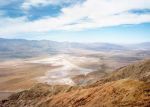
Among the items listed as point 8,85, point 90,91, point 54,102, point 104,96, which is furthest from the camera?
point 8,85

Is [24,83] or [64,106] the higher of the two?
[64,106]

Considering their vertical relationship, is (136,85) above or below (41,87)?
above

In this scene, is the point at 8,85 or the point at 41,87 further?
the point at 8,85

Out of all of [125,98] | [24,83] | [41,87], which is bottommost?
[24,83]

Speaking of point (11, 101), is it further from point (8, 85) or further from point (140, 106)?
point (8, 85)

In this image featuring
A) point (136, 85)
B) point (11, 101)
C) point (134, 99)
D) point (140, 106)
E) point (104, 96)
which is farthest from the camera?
point (11, 101)

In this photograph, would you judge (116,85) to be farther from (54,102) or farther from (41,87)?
(41,87)

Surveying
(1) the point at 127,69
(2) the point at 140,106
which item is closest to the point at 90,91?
(2) the point at 140,106

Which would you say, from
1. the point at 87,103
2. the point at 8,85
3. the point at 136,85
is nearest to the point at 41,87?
the point at 87,103

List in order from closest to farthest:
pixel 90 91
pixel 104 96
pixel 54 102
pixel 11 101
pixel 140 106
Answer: pixel 140 106, pixel 104 96, pixel 90 91, pixel 54 102, pixel 11 101
